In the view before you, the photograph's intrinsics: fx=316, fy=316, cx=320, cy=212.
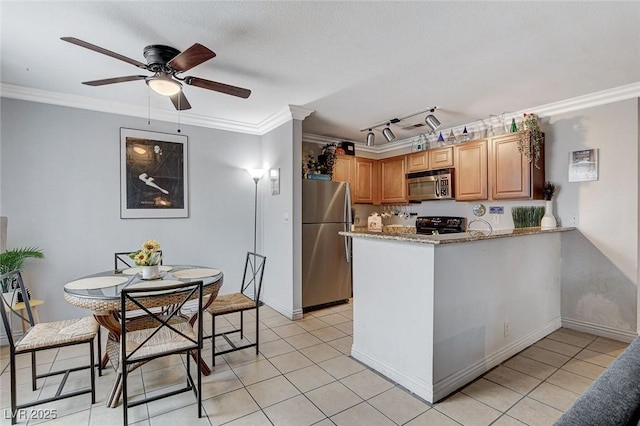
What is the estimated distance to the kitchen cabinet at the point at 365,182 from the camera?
523 cm

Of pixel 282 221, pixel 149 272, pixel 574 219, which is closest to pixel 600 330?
pixel 574 219

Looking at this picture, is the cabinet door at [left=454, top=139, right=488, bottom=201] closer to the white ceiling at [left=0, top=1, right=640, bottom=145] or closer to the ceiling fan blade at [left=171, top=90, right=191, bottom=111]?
the white ceiling at [left=0, top=1, right=640, bottom=145]

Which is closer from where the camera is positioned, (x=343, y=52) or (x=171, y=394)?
(x=171, y=394)

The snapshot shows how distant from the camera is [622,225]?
3.07 metres

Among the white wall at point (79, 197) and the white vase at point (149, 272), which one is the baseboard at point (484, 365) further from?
Answer: the white wall at point (79, 197)

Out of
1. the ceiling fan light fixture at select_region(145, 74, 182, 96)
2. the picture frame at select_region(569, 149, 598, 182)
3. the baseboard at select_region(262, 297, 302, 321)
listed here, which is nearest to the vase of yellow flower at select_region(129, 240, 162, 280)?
the ceiling fan light fixture at select_region(145, 74, 182, 96)

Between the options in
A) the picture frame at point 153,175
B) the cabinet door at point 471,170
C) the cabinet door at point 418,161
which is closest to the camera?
the picture frame at point 153,175

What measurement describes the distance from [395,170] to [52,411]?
474cm

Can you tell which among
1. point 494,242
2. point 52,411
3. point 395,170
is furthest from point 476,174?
point 52,411

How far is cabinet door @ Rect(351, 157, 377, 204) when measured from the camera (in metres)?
5.23

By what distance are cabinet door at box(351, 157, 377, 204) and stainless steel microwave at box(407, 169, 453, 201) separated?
70 cm

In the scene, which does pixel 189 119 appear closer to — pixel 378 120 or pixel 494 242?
pixel 378 120

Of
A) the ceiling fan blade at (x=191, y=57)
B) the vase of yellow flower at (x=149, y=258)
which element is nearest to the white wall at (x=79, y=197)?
the vase of yellow flower at (x=149, y=258)

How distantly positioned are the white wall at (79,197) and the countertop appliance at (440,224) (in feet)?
9.81
